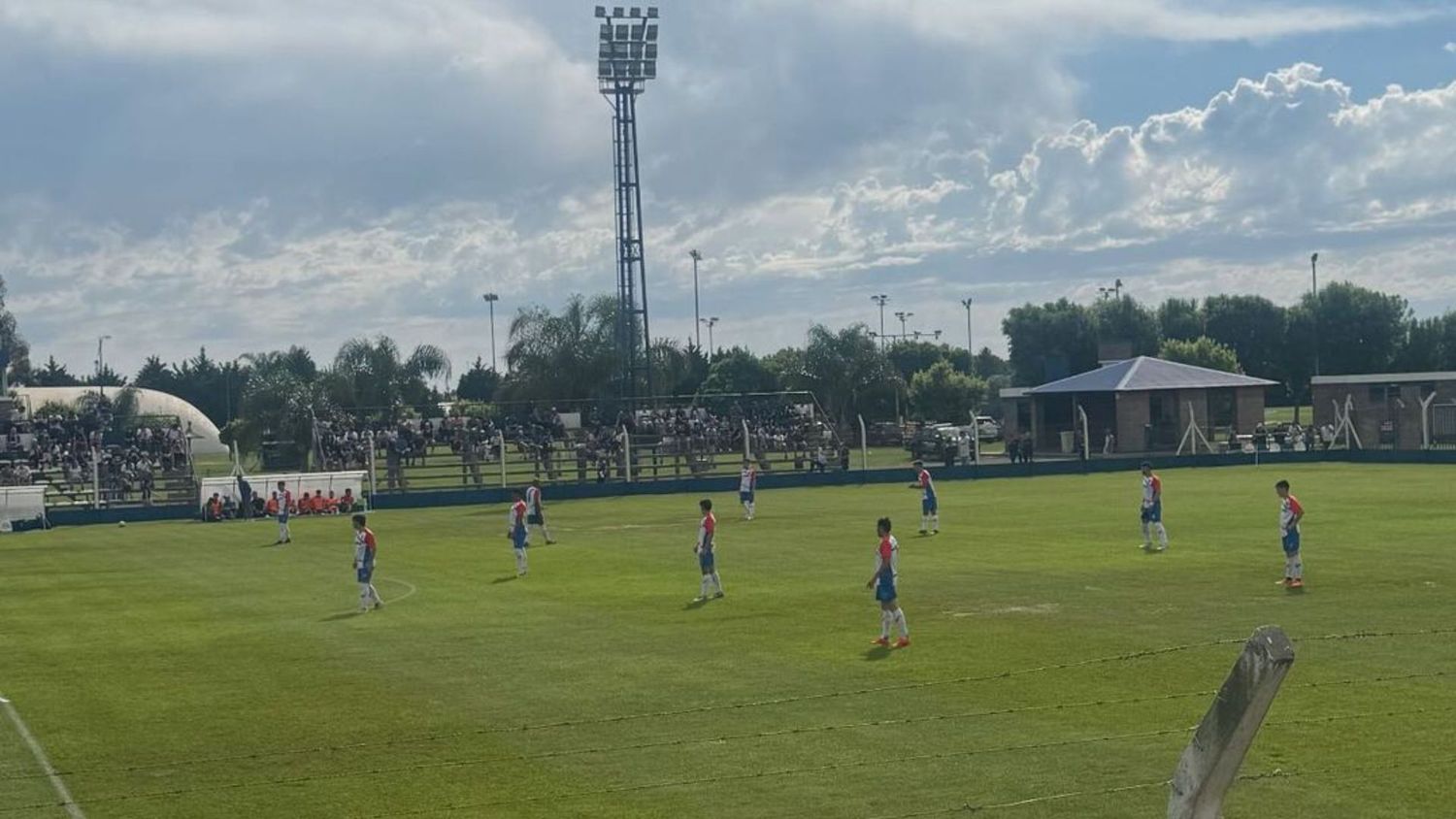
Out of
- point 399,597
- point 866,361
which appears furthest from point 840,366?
point 399,597

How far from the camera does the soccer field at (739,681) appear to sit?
1538 centimetres

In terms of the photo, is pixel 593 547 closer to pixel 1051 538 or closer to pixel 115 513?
pixel 1051 538

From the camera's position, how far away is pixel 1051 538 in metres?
40.5

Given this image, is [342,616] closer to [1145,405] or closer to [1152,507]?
[1152,507]

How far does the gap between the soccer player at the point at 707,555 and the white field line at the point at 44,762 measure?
480 inches

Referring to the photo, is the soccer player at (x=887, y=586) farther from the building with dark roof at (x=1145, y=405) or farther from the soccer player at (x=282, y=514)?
the building with dark roof at (x=1145, y=405)

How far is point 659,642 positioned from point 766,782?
9703mm

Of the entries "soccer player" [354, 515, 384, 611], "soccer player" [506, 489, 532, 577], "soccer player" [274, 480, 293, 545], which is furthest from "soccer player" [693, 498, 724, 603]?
"soccer player" [274, 480, 293, 545]

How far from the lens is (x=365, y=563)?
30750 mm

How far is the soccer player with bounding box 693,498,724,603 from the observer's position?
98.3ft

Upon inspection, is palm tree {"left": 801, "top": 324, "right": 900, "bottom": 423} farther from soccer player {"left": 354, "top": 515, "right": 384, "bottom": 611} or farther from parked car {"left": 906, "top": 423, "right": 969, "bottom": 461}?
soccer player {"left": 354, "top": 515, "right": 384, "bottom": 611}

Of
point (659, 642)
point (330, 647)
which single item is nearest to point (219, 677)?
point (330, 647)

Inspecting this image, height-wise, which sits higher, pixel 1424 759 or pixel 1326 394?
pixel 1326 394

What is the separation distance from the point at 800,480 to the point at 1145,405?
22988 mm
